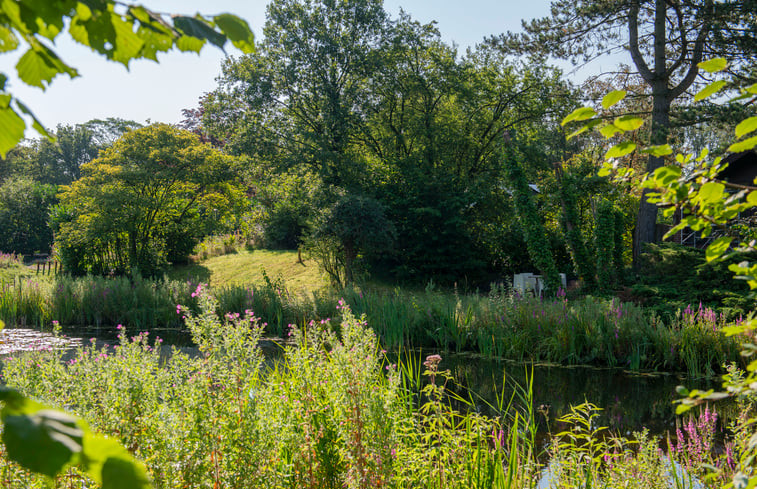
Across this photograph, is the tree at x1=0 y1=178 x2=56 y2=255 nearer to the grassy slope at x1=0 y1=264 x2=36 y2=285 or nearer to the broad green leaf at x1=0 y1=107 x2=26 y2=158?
the grassy slope at x1=0 y1=264 x2=36 y2=285

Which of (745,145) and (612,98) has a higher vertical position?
(612,98)

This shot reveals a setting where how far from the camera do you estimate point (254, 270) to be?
2033 centimetres

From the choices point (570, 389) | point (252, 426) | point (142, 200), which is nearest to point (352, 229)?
point (142, 200)

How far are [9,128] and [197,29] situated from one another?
0.29m

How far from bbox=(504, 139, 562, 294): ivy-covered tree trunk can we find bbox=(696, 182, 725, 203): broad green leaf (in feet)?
42.0

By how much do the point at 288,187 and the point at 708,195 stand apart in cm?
1828

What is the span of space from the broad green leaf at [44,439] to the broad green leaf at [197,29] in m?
0.55

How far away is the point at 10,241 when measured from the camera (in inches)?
1141

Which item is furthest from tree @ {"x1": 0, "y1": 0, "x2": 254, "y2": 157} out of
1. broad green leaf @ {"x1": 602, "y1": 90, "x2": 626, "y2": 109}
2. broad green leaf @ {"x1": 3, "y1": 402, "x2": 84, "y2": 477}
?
broad green leaf @ {"x1": 602, "y1": 90, "x2": 626, "y2": 109}

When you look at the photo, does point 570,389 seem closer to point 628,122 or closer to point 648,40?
point 628,122

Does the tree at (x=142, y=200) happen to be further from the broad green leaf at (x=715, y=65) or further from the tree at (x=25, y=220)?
the broad green leaf at (x=715, y=65)

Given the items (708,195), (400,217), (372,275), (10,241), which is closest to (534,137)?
(400,217)

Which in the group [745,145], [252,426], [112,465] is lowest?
[252,426]

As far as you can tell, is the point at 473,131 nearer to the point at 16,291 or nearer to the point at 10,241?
the point at 16,291
